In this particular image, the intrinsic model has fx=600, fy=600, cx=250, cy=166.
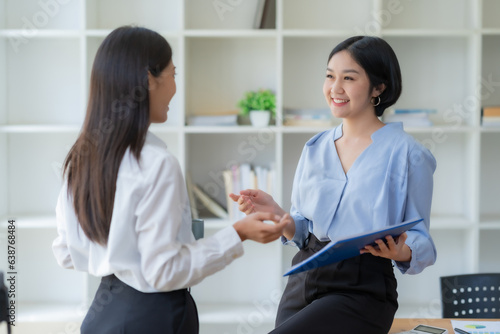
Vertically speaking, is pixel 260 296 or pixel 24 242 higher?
pixel 24 242

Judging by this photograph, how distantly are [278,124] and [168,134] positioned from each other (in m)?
0.69

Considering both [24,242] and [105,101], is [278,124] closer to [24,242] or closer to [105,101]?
[24,242]

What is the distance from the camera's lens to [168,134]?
11.3 ft

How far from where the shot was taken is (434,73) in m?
3.40

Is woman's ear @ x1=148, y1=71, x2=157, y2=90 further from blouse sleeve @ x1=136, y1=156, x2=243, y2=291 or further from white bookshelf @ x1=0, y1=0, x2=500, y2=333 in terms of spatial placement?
white bookshelf @ x1=0, y1=0, x2=500, y2=333

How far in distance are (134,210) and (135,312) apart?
238mm

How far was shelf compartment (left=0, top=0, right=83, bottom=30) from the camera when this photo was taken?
3330 mm

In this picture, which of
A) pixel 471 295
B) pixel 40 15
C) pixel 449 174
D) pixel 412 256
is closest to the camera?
pixel 412 256

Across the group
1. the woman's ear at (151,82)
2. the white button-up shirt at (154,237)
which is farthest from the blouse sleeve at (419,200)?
the woman's ear at (151,82)

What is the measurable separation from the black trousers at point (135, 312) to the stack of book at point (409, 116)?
2069 millimetres

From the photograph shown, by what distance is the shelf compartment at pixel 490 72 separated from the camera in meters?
3.36

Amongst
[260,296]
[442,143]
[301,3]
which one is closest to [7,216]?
[260,296]

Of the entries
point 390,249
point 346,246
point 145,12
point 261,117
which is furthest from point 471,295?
point 145,12

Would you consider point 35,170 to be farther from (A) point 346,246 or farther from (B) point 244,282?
(A) point 346,246
